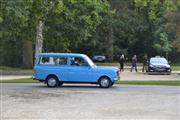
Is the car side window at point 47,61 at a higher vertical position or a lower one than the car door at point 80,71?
higher

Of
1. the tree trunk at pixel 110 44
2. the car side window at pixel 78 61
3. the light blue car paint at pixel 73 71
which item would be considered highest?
the tree trunk at pixel 110 44

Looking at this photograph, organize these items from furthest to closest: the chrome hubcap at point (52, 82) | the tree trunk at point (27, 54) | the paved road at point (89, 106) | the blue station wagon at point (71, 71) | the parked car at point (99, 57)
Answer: the parked car at point (99, 57) → the tree trunk at point (27, 54) → the chrome hubcap at point (52, 82) → the blue station wagon at point (71, 71) → the paved road at point (89, 106)

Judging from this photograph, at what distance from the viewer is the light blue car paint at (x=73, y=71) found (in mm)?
28812

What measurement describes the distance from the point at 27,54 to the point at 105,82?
1167 inches

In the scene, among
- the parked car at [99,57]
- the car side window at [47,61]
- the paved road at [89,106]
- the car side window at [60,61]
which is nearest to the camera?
the paved road at [89,106]

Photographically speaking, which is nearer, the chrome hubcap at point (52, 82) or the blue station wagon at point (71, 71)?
the blue station wagon at point (71, 71)

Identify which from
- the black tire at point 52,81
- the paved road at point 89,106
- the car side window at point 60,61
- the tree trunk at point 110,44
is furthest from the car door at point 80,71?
the tree trunk at point 110,44

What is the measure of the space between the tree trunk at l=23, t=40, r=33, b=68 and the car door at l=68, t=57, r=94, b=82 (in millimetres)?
28300

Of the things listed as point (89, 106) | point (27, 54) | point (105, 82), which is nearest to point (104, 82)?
point (105, 82)

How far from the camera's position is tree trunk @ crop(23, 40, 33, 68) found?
57.2m

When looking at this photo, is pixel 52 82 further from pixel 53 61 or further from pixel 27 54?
pixel 27 54

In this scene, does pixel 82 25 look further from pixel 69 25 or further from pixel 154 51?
pixel 154 51

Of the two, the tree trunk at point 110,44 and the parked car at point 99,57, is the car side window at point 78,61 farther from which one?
the parked car at point 99,57

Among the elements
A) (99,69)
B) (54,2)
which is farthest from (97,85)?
(54,2)
